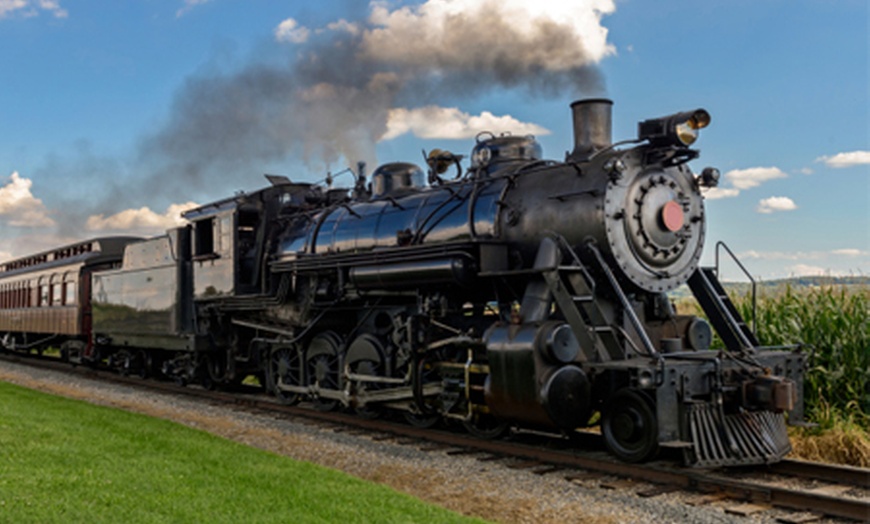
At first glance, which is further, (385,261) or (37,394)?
(37,394)

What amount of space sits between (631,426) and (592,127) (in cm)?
339

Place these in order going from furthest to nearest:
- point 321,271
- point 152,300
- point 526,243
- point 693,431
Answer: point 152,300 < point 321,271 < point 526,243 < point 693,431

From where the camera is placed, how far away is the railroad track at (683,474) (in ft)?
20.2

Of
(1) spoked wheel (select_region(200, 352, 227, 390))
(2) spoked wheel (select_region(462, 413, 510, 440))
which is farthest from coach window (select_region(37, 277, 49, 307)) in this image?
(2) spoked wheel (select_region(462, 413, 510, 440))

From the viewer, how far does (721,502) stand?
648cm

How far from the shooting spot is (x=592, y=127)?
8.91m

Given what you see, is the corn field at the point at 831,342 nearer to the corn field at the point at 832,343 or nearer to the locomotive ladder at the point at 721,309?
the corn field at the point at 832,343

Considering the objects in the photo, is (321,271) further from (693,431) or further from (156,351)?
(156,351)

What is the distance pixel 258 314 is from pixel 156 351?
5298 mm

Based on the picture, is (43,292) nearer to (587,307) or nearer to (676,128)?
(587,307)

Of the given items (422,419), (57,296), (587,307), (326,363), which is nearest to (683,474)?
(587,307)

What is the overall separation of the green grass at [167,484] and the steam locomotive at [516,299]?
7.59ft

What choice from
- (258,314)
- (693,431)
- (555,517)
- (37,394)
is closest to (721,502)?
(693,431)

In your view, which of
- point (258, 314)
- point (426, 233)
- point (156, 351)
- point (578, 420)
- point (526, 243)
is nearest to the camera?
point (578, 420)
